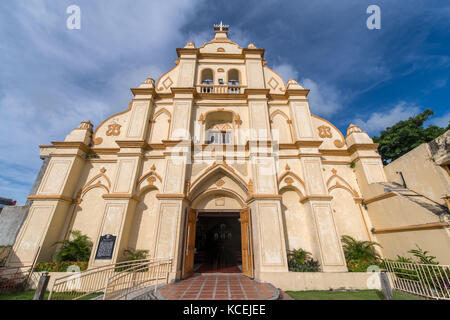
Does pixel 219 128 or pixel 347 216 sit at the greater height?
pixel 219 128

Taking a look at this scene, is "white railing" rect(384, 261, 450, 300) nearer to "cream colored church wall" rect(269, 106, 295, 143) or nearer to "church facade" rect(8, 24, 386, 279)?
"church facade" rect(8, 24, 386, 279)

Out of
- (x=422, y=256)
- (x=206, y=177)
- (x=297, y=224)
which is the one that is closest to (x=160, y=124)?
(x=206, y=177)

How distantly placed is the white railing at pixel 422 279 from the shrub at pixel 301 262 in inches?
116

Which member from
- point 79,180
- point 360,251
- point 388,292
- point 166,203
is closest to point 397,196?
point 360,251

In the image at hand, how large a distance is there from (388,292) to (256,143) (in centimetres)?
738

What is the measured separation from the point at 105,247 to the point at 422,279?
1249 centimetres

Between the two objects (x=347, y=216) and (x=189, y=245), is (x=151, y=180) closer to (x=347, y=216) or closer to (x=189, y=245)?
(x=189, y=245)

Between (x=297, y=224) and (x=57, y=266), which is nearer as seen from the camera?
(x=57, y=266)

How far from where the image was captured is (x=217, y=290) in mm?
6332

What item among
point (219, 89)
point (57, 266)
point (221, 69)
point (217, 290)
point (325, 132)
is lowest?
point (217, 290)

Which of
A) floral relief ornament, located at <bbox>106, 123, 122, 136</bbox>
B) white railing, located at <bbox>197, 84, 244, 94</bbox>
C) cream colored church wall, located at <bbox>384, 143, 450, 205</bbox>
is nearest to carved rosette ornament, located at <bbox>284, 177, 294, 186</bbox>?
cream colored church wall, located at <bbox>384, 143, 450, 205</bbox>

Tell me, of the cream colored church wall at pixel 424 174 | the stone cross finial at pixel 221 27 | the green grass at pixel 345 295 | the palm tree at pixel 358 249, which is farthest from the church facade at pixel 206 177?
the stone cross finial at pixel 221 27

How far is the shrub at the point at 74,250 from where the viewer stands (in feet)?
27.8
